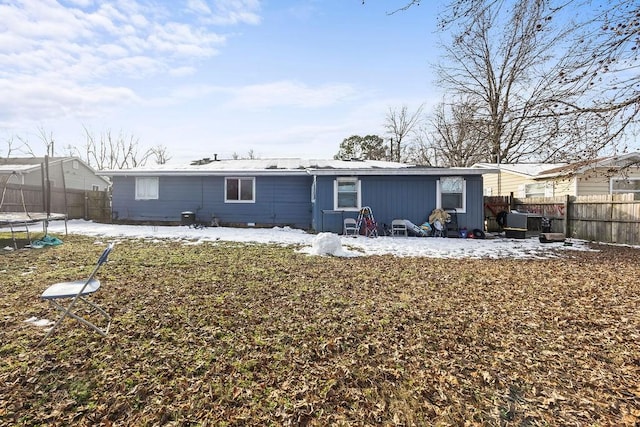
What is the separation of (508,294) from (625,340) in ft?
5.21

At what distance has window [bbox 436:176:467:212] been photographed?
11.8 metres

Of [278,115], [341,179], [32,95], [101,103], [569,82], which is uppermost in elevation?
[32,95]

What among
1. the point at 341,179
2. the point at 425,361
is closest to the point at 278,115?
the point at 341,179

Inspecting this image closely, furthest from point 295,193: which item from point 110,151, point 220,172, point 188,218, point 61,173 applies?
point 110,151

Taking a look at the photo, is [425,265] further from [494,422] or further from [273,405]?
[273,405]

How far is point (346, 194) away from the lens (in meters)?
12.2

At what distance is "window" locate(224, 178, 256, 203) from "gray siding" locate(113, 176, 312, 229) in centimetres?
19

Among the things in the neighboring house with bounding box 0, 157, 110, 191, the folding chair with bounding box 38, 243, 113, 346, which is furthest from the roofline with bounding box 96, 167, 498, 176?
the neighboring house with bounding box 0, 157, 110, 191

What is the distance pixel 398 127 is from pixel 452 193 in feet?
75.7

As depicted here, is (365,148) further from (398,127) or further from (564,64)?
(564,64)

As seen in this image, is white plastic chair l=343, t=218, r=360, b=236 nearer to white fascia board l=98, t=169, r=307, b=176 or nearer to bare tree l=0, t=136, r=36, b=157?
white fascia board l=98, t=169, r=307, b=176

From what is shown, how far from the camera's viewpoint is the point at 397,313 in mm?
3842

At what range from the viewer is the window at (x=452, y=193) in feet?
38.7

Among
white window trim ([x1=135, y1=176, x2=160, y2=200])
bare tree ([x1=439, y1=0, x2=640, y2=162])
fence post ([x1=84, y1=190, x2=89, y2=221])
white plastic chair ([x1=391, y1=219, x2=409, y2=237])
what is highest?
bare tree ([x1=439, y1=0, x2=640, y2=162])
